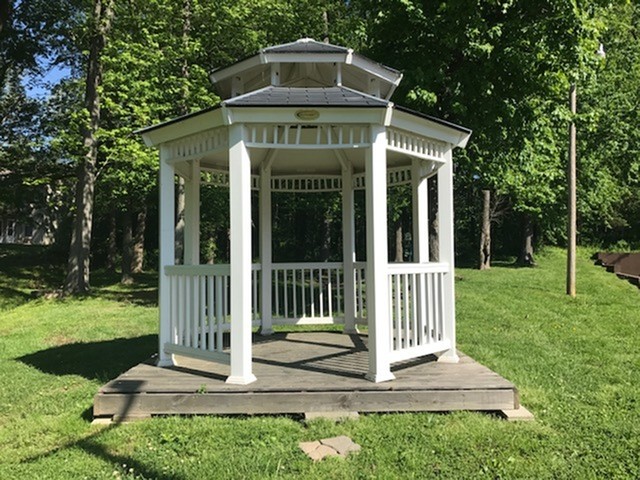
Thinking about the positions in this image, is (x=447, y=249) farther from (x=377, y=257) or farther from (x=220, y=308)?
(x=220, y=308)

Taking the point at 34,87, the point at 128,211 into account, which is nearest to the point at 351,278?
the point at 128,211

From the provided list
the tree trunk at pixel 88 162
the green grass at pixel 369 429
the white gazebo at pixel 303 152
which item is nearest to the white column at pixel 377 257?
the white gazebo at pixel 303 152

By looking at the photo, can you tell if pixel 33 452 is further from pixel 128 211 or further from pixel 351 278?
pixel 128 211

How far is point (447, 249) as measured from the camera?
5719 millimetres

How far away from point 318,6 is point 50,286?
1453cm

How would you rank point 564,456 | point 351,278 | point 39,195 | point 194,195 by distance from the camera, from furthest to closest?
point 39,195 < point 351,278 < point 194,195 < point 564,456

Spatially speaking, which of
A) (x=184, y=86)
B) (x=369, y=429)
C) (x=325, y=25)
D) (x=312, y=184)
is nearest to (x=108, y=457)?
(x=369, y=429)

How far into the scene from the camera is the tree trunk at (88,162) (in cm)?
1410

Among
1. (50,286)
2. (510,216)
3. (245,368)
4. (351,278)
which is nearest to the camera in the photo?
(245,368)

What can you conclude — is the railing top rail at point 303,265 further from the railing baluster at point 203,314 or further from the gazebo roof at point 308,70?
the gazebo roof at point 308,70

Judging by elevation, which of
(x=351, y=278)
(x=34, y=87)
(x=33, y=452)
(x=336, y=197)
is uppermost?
(x=34, y=87)

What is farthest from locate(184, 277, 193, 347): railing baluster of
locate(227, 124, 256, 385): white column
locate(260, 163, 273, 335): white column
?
locate(260, 163, 273, 335): white column

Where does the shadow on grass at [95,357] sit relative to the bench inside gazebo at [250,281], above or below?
below

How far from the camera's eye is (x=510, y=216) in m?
28.1
